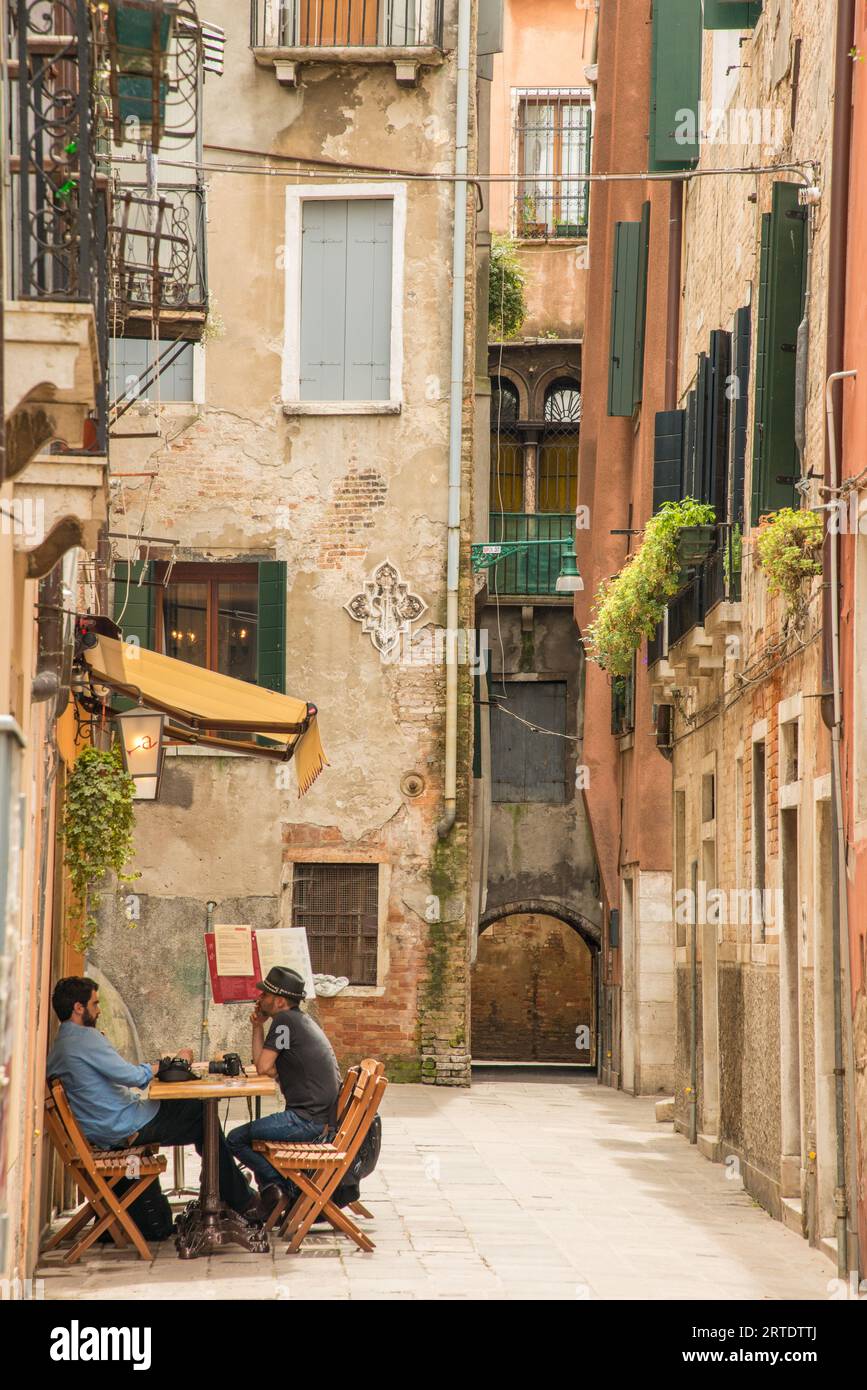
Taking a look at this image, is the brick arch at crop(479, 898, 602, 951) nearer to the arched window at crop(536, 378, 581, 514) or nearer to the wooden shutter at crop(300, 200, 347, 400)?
the arched window at crop(536, 378, 581, 514)

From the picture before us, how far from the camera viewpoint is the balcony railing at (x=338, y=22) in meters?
18.6

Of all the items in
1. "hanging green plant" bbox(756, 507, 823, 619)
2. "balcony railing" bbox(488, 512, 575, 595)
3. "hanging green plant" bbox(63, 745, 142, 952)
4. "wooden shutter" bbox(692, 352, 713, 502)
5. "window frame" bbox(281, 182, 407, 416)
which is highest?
"window frame" bbox(281, 182, 407, 416)

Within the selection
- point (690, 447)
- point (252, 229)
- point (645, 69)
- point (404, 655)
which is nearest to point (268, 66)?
point (252, 229)

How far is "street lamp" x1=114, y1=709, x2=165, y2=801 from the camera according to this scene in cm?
1061

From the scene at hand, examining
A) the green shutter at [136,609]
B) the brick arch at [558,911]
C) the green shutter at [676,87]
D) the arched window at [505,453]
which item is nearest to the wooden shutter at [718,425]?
the green shutter at [676,87]

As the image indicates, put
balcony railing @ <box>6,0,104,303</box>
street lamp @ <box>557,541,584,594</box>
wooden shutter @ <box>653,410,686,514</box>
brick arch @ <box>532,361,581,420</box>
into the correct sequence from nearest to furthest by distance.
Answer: balcony railing @ <box>6,0,104,303</box>
wooden shutter @ <box>653,410,686,514</box>
street lamp @ <box>557,541,584,594</box>
brick arch @ <box>532,361,581,420</box>

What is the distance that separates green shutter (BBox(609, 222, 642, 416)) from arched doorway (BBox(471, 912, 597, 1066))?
12.1 metres

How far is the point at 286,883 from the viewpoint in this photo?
1802cm

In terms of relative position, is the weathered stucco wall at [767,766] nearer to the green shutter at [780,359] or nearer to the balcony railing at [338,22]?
the green shutter at [780,359]

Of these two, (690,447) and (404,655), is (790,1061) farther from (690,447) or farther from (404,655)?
(404,655)

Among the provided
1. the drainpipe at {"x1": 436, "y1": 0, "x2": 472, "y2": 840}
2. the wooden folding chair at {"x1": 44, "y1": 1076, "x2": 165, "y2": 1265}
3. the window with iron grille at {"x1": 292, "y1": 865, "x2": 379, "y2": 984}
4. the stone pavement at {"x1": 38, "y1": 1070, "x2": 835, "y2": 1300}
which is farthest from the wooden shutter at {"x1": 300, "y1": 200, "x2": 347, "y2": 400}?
the wooden folding chair at {"x1": 44, "y1": 1076, "x2": 165, "y2": 1265}

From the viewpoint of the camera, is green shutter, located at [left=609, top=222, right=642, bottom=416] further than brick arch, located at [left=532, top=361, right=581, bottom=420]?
No

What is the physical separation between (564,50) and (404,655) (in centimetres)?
1491

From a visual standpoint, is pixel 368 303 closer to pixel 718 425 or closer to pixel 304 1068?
pixel 718 425
